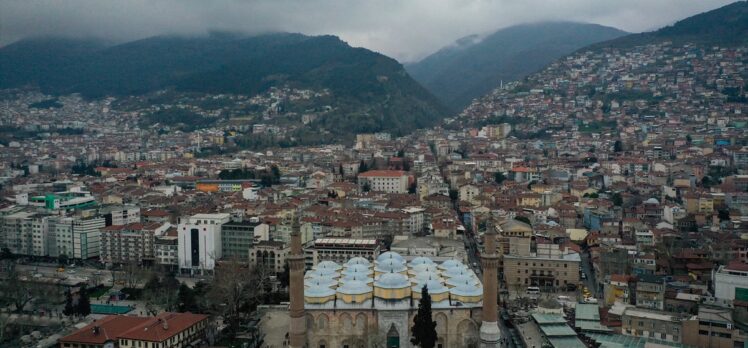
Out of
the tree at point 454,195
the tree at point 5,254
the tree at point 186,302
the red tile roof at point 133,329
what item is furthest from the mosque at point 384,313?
the tree at point 454,195

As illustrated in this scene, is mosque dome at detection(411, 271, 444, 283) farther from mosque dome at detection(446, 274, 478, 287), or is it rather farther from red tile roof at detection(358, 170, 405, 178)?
red tile roof at detection(358, 170, 405, 178)

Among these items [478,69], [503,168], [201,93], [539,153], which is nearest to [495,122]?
[539,153]

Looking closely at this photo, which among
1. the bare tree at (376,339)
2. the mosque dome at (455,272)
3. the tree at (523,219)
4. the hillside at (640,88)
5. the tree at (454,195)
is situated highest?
the hillside at (640,88)

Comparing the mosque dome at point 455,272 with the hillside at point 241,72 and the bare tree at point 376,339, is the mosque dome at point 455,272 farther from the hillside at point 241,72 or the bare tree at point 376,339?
the hillside at point 241,72

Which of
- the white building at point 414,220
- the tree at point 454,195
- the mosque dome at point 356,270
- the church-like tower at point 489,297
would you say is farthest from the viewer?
the tree at point 454,195

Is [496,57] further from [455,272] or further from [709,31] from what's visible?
[455,272]

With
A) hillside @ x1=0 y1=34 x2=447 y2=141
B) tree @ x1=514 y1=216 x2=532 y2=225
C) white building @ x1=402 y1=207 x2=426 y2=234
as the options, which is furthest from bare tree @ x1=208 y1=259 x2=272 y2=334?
hillside @ x1=0 y1=34 x2=447 y2=141

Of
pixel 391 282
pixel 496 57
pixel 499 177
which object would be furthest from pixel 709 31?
pixel 391 282
